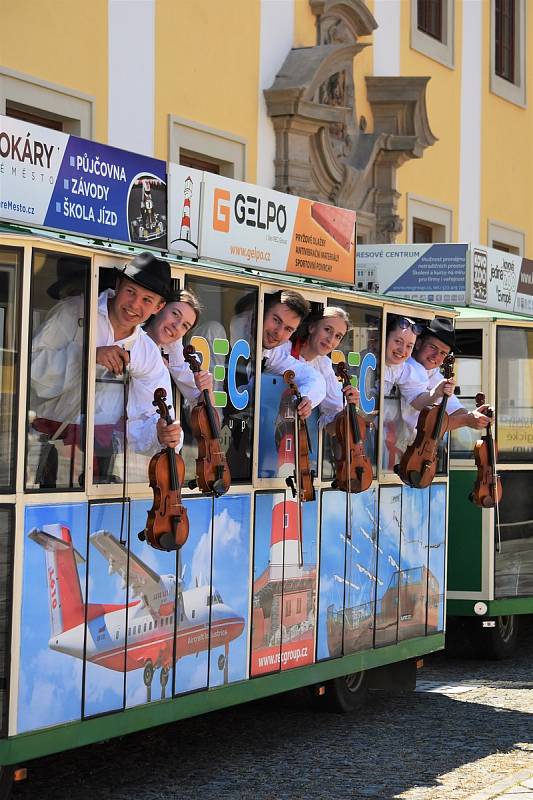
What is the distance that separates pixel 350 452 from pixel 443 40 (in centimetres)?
1277

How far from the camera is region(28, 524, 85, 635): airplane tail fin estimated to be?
6344mm

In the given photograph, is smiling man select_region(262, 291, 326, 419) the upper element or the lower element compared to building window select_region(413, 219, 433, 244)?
lower

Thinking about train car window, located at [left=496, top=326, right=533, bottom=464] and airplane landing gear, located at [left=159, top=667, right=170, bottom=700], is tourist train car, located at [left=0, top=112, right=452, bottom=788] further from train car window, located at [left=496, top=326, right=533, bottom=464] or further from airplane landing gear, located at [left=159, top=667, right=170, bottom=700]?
train car window, located at [left=496, top=326, right=533, bottom=464]

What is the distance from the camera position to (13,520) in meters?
6.17

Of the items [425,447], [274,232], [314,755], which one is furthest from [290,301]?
[314,755]

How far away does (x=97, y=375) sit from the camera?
6.71m

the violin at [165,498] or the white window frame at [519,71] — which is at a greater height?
the white window frame at [519,71]

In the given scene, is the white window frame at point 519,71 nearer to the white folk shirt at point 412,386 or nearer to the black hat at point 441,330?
the black hat at point 441,330

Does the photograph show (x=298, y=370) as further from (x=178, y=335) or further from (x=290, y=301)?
(x=178, y=335)

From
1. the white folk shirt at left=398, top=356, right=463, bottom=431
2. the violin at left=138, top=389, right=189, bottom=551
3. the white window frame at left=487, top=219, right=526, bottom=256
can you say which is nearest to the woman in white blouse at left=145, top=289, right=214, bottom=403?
the violin at left=138, top=389, right=189, bottom=551

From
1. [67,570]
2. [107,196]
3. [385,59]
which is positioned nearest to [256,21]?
[385,59]

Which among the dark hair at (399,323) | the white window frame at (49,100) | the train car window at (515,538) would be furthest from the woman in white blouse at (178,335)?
the white window frame at (49,100)

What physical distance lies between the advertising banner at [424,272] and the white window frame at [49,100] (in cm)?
269

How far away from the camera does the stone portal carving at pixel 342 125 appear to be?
16.1 m
